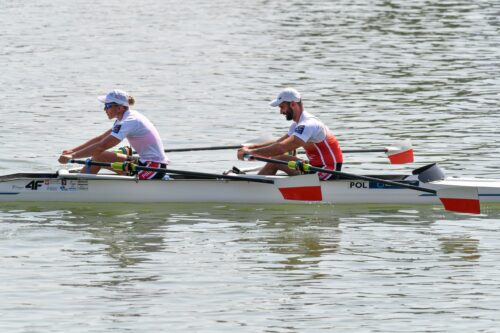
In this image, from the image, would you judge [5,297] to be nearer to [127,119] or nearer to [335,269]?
[335,269]

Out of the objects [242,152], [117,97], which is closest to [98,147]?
[117,97]

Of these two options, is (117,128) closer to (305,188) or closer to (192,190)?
(192,190)

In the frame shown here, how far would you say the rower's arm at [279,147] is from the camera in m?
23.1

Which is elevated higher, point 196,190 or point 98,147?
point 98,147

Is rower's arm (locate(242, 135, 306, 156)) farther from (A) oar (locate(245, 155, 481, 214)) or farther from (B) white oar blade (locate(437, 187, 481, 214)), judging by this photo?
(B) white oar blade (locate(437, 187, 481, 214))

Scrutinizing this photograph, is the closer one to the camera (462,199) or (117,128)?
(462,199)

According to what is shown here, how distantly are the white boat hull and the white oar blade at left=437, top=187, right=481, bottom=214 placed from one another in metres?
0.68

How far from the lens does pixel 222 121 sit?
1400 inches

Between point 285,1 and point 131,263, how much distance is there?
56552 millimetres

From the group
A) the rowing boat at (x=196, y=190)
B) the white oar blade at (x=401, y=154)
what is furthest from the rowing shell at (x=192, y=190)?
the white oar blade at (x=401, y=154)

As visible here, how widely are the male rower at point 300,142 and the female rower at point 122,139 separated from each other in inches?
59.2

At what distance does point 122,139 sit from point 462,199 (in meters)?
5.76

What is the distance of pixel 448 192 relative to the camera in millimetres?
22875

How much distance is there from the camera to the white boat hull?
23562 millimetres
